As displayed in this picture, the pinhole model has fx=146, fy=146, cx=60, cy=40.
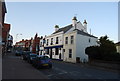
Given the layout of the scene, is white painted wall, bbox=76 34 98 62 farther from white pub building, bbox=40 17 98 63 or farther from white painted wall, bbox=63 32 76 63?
white painted wall, bbox=63 32 76 63

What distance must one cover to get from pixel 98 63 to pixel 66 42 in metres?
11.2

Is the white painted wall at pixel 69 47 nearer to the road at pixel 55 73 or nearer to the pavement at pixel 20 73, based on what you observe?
the road at pixel 55 73

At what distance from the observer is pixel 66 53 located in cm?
3055

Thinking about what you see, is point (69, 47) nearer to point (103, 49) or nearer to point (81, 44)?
point (81, 44)

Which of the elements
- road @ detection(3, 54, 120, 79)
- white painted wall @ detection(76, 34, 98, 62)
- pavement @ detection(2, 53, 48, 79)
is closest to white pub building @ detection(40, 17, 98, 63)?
white painted wall @ detection(76, 34, 98, 62)

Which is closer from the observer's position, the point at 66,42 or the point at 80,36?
the point at 80,36

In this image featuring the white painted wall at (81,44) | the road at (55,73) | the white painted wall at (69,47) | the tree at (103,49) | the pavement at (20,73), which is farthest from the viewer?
the white painted wall at (81,44)

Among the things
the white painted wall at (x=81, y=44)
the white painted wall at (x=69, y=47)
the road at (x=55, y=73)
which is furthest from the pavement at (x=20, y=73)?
the white painted wall at (x=81, y=44)

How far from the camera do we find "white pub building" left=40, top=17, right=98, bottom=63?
93.4 ft

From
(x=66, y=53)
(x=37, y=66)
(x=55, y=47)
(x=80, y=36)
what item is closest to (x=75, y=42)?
(x=80, y=36)

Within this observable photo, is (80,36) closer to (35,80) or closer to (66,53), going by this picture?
(66,53)

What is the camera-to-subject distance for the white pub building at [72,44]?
2847 cm

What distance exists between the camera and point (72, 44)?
2916 centimetres

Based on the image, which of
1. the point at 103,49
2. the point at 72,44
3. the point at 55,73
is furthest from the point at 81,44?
the point at 55,73
